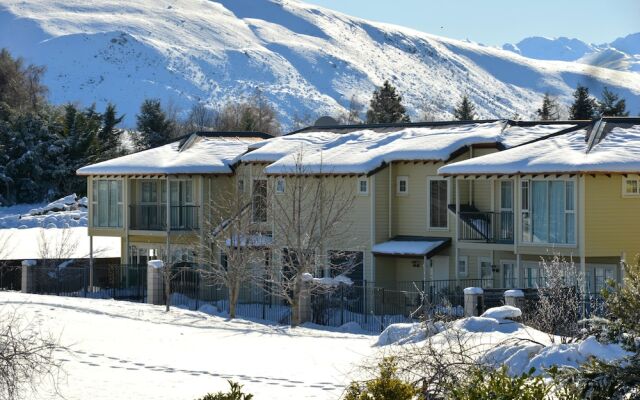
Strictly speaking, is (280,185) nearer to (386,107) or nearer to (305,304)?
(305,304)

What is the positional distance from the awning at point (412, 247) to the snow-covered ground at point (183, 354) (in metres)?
6.34

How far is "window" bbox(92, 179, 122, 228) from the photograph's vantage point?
153 ft

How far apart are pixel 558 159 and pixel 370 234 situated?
26.9ft

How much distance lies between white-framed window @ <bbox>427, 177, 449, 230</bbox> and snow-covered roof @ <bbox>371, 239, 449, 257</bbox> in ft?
2.24

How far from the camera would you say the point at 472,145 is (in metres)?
37.7

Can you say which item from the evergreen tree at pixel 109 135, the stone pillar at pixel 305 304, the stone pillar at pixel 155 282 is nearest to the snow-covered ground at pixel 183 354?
the stone pillar at pixel 305 304

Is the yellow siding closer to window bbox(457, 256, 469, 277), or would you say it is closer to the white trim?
window bbox(457, 256, 469, 277)

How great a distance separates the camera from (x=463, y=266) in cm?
3750

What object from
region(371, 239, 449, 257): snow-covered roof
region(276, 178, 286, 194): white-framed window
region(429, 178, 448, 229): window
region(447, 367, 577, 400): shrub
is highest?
region(276, 178, 286, 194): white-framed window

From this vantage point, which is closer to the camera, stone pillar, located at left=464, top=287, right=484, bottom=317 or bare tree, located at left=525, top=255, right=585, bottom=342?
bare tree, located at left=525, top=255, right=585, bottom=342

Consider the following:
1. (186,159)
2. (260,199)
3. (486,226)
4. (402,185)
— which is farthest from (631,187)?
(186,159)

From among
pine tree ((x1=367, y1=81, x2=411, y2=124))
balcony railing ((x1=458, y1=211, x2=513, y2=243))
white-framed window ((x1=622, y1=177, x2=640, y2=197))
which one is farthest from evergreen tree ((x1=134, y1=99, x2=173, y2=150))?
white-framed window ((x1=622, y1=177, x2=640, y2=197))

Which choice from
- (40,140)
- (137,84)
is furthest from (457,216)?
(137,84)

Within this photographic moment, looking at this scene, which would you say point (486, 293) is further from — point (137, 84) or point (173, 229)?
point (137, 84)
